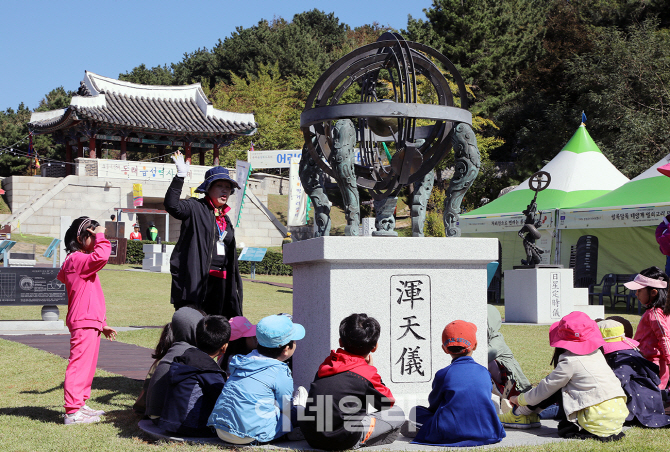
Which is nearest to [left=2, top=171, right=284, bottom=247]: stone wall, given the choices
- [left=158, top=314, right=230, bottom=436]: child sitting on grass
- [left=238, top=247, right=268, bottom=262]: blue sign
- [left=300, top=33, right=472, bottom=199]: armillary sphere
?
[left=238, top=247, right=268, bottom=262]: blue sign

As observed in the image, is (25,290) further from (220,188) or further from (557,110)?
(557,110)

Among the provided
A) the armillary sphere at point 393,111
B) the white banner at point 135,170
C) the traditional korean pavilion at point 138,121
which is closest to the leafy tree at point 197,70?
the traditional korean pavilion at point 138,121

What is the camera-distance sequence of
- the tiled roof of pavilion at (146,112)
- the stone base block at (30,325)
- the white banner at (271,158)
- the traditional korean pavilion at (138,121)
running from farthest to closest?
the white banner at (271,158) → the traditional korean pavilion at (138,121) → the tiled roof of pavilion at (146,112) → the stone base block at (30,325)

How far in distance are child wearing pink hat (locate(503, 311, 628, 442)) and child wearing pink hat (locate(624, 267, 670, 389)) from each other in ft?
3.36

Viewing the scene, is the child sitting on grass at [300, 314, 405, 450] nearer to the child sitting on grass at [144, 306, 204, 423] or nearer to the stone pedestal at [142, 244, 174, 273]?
the child sitting on grass at [144, 306, 204, 423]

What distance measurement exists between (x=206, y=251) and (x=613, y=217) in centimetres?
A: 1288

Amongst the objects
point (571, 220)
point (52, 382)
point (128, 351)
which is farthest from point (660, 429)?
point (571, 220)

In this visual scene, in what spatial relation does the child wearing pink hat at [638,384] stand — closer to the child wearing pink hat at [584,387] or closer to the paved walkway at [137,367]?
the child wearing pink hat at [584,387]

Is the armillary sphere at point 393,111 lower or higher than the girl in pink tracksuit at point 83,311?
higher

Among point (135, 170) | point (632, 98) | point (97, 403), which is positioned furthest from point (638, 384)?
point (135, 170)

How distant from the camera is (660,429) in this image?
4477 millimetres

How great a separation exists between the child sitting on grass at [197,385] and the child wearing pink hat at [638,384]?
2795mm

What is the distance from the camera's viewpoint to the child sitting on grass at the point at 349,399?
379cm

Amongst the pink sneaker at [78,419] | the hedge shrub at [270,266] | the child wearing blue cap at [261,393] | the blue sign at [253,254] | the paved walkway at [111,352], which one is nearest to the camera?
the child wearing blue cap at [261,393]
